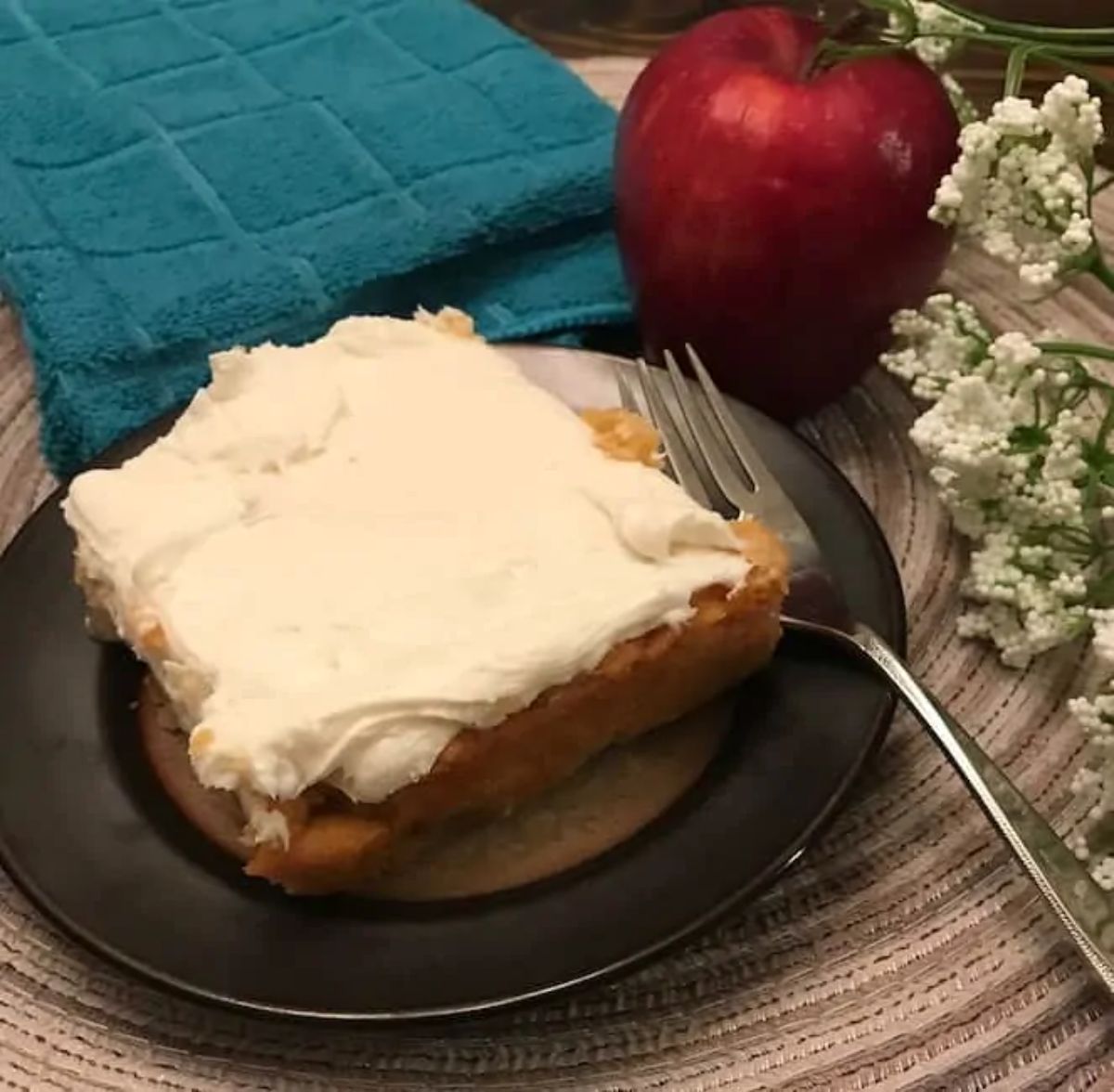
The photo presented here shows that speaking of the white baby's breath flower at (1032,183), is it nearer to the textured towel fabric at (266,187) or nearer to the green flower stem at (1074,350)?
the green flower stem at (1074,350)

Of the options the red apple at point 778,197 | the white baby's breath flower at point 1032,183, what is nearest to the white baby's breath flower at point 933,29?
the red apple at point 778,197

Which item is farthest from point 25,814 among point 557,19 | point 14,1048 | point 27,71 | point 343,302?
point 557,19

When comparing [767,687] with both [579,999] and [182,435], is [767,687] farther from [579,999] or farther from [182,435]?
[182,435]

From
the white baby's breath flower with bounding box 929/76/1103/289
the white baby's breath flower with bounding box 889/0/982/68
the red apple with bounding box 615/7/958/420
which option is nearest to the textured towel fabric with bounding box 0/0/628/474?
the red apple with bounding box 615/7/958/420

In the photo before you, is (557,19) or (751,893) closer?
(751,893)

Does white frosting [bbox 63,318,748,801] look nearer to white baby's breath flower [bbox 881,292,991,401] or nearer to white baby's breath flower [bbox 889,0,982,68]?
white baby's breath flower [bbox 881,292,991,401]
